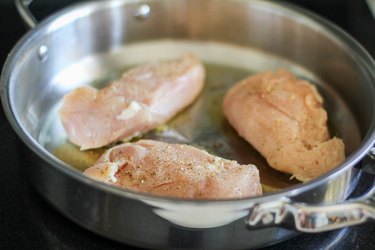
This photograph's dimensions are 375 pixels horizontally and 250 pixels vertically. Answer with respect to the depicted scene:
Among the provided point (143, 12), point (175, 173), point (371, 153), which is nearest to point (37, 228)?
point (175, 173)

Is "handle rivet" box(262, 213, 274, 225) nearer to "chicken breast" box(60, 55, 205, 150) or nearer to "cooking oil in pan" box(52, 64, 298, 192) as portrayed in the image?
"cooking oil in pan" box(52, 64, 298, 192)

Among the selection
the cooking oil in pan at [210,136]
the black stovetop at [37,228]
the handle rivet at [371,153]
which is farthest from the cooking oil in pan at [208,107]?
the handle rivet at [371,153]

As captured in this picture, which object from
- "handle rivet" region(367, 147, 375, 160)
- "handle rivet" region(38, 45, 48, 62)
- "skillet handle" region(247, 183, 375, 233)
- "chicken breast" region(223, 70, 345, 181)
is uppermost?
"handle rivet" region(38, 45, 48, 62)

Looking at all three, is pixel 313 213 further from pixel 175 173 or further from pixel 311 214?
pixel 175 173

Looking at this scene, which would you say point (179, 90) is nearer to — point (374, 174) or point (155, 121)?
point (155, 121)

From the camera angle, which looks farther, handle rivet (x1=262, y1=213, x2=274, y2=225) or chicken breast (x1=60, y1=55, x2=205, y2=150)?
chicken breast (x1=60, y1=55, x2=205, y2=150)

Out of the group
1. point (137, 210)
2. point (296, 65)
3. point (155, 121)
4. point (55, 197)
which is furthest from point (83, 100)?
point (296, 65)

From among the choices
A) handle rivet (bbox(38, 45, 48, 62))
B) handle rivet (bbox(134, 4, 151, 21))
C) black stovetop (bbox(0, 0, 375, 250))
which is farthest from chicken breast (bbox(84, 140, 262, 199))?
handle rivet (bbox(134, 4, 151, 21))
